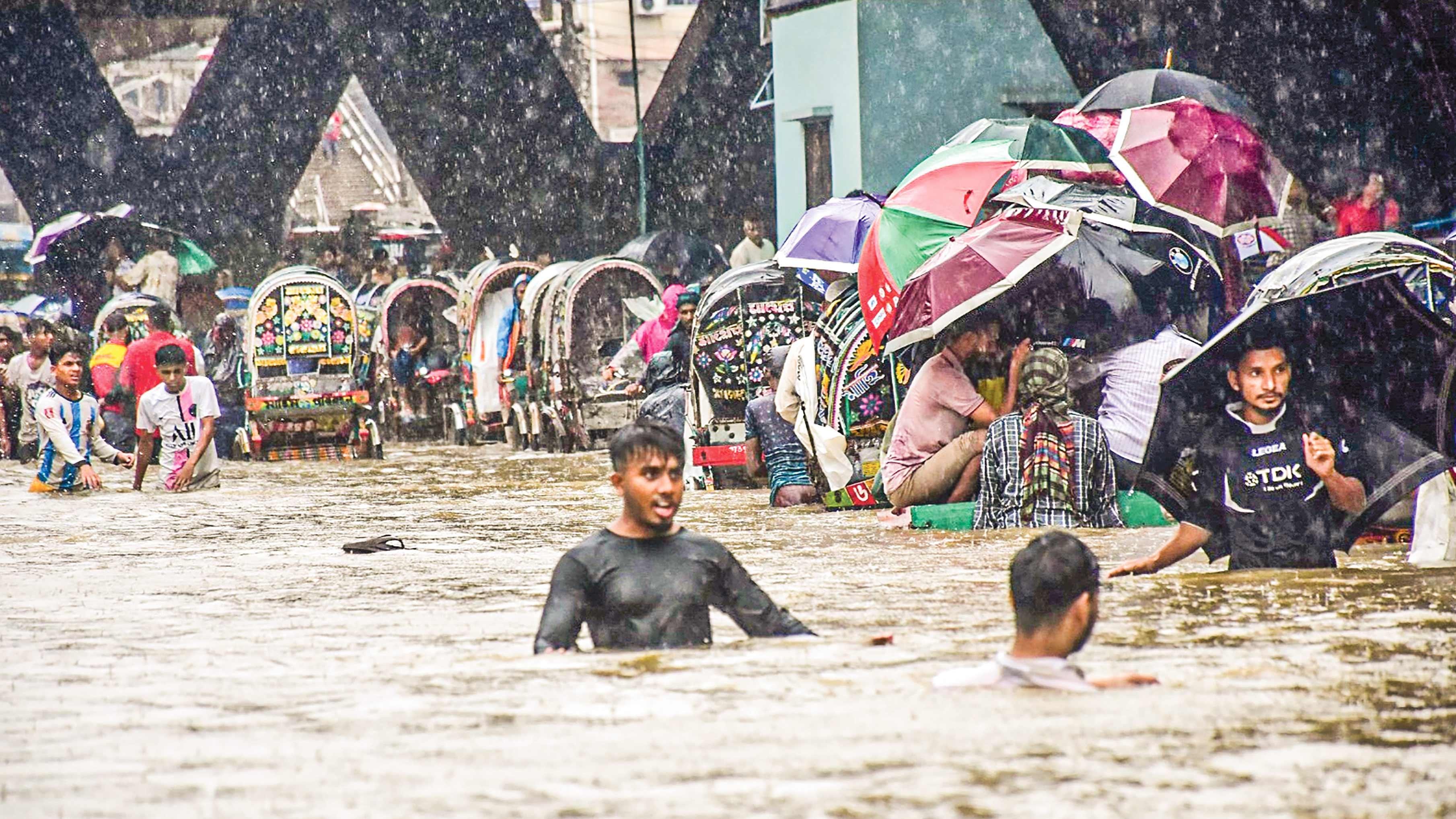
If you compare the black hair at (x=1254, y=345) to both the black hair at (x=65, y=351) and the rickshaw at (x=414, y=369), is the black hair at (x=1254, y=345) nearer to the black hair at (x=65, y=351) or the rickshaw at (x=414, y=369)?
the black hair at (x=65, y=351)

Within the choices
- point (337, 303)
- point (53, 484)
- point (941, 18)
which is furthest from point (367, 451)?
point (941, 18)

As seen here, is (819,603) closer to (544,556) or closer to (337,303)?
(544,556)

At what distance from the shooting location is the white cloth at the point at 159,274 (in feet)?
90.9

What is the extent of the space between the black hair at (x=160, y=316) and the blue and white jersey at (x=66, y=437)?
3.30 m

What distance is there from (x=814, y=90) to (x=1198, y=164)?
1265cm

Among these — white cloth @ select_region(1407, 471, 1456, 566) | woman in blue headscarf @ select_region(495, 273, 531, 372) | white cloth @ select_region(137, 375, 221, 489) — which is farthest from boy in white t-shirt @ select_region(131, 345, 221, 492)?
white cloth @ select_region(1407, 471, 1456, 566)

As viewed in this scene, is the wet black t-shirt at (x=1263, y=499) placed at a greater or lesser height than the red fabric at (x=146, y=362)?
lesser

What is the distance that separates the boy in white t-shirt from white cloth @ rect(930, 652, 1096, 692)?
1176cm

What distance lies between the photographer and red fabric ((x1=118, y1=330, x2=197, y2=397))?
19078 millimetres

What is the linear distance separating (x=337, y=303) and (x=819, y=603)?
1419 centimetres

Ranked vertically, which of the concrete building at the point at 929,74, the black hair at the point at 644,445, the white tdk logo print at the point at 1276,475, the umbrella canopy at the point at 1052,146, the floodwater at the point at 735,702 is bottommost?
the floodwater at the point at 735,702

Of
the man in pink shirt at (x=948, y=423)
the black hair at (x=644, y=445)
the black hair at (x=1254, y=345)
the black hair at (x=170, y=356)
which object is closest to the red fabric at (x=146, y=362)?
the black hair at (x=170, y=356)

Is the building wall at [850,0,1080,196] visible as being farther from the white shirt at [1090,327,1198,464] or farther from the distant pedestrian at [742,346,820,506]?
the white shirt at [1090,327,1198,464]

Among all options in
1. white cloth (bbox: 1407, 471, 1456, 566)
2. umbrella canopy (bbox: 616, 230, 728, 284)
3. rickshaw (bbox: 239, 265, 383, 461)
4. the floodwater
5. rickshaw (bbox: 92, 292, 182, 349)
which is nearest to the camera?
the floodwater
